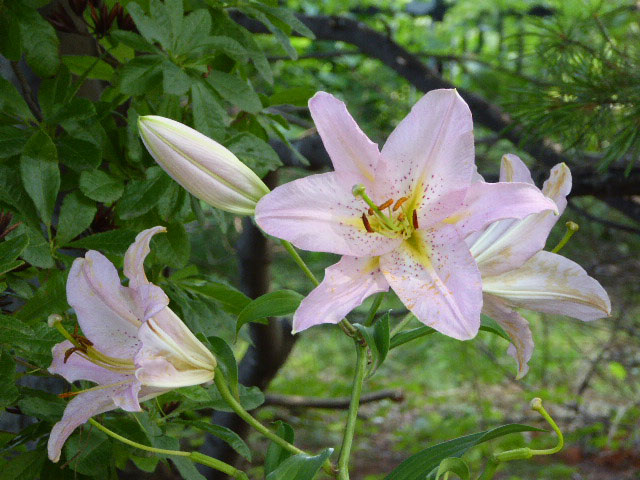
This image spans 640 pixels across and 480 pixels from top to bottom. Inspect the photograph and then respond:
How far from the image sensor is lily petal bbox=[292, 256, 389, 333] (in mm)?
496

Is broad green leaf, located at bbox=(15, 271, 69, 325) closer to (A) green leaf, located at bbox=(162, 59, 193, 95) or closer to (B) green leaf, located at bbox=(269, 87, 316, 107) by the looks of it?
(A) green leaf, located at bbox=(162, 59, 193, 95)

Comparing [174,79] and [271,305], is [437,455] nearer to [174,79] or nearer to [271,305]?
[271,305]

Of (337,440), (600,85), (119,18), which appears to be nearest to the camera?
(119,18)

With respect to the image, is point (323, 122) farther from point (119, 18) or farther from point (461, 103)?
point (119, 18)

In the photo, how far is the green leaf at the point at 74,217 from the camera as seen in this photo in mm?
727

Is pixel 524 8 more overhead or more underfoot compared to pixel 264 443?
more overhead

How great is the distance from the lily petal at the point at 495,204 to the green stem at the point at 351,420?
0.13 metres

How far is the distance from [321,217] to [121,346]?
18cm

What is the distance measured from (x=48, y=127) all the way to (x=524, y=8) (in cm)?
297

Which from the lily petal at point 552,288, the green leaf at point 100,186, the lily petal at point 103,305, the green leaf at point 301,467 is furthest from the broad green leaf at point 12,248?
the lily petal at point 552,288

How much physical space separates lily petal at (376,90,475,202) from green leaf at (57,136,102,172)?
0.33m

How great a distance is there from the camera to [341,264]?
537mm

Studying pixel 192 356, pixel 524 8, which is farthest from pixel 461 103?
pixel 524 8

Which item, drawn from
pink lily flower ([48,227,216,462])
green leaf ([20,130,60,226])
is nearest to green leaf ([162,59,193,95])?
green leaf ([20,130,60,226])
